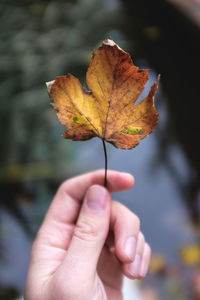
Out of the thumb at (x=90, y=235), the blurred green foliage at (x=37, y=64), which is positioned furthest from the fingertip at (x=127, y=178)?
the blurred green foliage at (x=37, y=64)

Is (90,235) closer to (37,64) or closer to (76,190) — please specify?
(76,190)

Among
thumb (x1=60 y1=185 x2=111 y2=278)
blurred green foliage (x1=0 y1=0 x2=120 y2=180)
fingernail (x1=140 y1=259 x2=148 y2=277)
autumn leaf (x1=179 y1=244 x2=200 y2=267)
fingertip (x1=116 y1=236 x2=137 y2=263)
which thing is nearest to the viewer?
thumb (x1=60 y1=185 x2=111 y2=278)

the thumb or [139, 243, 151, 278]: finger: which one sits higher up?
the thumb

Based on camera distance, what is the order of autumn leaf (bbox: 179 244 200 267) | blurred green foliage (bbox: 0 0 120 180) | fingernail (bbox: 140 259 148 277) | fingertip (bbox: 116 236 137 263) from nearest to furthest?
1. fingertip (bbox: 116 236 137 263)
2. fingernail (bbox: 140 259 148 277)
3. autumn leaf (bbox: 179 244 200 267)
4. blurred green foliage (bbox: 0 0 120 180)

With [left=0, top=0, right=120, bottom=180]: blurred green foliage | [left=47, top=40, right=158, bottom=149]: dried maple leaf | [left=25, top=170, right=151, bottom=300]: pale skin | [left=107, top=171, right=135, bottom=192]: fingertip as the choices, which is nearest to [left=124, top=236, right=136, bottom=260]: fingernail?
[left=25, top=170, right=151, bottom=300]: pale skin

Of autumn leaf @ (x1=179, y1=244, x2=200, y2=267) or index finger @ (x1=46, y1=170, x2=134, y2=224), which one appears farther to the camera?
autumn leaf @ (x1=179, y1=244, x2=200, y2=267)

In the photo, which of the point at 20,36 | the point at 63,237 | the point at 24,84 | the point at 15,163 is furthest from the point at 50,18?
the point at 63,237

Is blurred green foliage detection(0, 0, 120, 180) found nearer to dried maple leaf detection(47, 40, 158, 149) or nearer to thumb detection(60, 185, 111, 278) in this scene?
thumb detection(60, 185, 111, 278)
